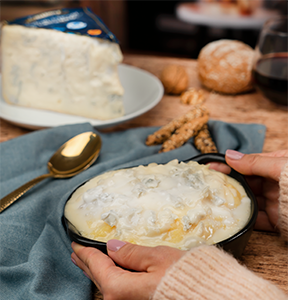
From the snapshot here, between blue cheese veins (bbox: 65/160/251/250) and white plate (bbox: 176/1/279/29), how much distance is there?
220cm

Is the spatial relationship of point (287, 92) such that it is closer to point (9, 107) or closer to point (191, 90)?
point (191, 90)

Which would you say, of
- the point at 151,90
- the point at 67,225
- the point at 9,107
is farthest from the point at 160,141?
the point at 9,107

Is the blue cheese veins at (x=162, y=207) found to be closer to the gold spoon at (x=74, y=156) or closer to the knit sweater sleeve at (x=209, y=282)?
the knit sweater sleeve at (x=209, y=282)

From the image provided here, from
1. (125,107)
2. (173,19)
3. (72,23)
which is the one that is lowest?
(173,19)

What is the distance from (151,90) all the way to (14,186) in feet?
1.96

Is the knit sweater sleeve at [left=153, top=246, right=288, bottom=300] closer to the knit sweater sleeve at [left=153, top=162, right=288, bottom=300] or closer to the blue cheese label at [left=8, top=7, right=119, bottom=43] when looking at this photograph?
the knit sweater sleeve at [left=153, top=162, right=288, bottom=300]

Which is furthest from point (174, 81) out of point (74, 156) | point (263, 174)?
point (263, 174)

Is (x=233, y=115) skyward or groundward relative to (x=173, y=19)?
skyward

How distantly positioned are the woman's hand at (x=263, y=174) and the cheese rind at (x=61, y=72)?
51cm

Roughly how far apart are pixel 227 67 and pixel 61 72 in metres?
0.58

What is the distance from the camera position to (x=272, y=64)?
1.02 meters

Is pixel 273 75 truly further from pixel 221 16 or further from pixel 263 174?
pixel 221 16

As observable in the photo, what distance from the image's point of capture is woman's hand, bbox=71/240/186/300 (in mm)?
391

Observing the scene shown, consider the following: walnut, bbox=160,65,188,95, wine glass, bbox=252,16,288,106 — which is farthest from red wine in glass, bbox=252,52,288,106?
walnut, bbox=160,65,188,95
